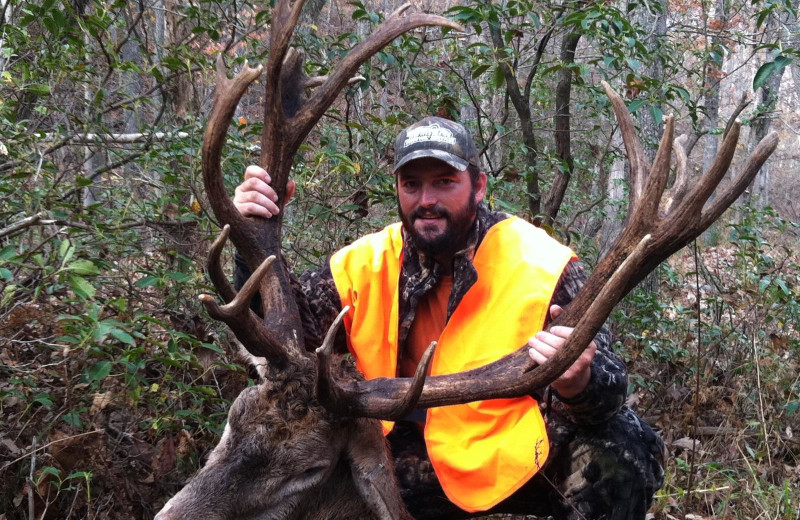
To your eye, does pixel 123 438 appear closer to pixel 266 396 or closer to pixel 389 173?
pixel 266 396

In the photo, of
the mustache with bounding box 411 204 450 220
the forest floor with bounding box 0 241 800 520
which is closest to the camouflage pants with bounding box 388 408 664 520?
the forest floor with bounding box 0 241 800 520

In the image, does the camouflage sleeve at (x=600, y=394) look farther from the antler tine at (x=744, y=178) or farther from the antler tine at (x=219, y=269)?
the antler tine at (x=219, y=269)

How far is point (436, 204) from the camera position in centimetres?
399

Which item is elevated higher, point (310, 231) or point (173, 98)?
point (173, 98)

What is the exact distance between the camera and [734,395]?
18.7 feet

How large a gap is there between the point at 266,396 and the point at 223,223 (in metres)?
0.86

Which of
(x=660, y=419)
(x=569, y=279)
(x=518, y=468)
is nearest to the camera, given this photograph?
(x=518, y=468)

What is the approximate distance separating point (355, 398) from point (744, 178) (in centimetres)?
189

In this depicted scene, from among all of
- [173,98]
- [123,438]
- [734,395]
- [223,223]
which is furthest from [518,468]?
[173,98]

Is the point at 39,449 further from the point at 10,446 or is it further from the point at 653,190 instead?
the point at 653,190

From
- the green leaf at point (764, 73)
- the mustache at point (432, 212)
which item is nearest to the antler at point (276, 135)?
the mustache at point (432, 212)

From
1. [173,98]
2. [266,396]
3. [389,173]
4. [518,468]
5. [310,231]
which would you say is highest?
[173,98]

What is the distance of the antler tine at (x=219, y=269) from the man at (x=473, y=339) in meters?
0.58

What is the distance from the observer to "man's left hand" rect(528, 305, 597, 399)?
3.12m
